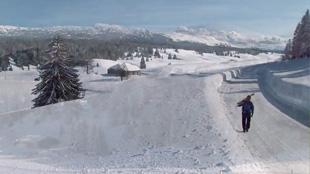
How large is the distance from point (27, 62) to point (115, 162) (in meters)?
172

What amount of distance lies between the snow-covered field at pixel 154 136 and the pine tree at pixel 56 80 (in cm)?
1238

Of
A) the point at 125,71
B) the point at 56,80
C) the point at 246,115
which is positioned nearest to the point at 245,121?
the point at 246,115

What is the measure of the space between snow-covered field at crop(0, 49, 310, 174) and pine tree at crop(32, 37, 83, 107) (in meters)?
12.4

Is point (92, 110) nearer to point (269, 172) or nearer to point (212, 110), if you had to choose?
point (212, 110)

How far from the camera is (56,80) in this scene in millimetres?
44000

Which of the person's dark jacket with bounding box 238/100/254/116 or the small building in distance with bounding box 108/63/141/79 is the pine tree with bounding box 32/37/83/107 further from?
the small building in distance with bounding box 108/63/141/79

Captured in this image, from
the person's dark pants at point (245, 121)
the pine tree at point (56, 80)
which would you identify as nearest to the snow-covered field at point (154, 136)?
the person's dark pants at point (245, 121)

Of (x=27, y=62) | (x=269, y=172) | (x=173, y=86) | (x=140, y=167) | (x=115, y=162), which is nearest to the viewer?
(x=269, y=172)

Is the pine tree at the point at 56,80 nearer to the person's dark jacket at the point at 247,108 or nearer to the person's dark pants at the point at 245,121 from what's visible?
the person's dark jacket at the point at 247,108

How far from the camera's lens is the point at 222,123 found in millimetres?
21359

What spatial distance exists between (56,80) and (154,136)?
2406 cm

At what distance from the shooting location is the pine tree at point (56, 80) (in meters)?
43.8

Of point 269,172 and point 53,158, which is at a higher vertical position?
point 269,172

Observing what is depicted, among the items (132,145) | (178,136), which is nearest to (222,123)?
(178,136)
